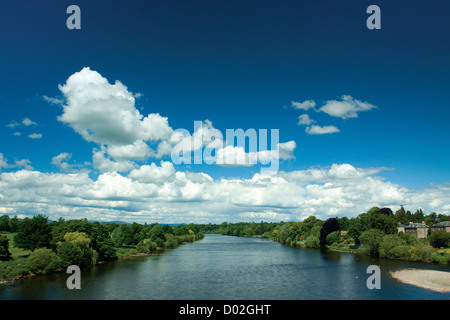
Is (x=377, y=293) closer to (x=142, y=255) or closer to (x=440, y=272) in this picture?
(x=440, y=272)

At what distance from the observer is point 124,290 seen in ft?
141

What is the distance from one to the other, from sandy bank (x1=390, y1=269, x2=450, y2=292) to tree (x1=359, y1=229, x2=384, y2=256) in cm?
2595

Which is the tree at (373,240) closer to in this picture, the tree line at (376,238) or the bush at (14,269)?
the tree line at (376,238)

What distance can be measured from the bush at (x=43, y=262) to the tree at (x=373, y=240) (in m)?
74.2

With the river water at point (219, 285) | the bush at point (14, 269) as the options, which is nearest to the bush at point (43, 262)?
the bush at point (14, 269)

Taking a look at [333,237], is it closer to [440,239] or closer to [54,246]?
[440,239]

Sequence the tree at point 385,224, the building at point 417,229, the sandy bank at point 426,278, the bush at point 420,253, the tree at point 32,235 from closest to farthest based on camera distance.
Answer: the sandy bank at point 426,278 → the tree at point 32,235 → the bush at point 420,253 → the tree at point 385,224 → the building at point 417,229

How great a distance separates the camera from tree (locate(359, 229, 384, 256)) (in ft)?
276

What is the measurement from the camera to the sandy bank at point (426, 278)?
45.8 metres

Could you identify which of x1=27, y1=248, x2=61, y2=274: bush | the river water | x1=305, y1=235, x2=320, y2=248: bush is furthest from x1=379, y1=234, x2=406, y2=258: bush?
x1=27, y1=248, x2=61, y2=274: bush

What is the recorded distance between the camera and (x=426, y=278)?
51.2 meters

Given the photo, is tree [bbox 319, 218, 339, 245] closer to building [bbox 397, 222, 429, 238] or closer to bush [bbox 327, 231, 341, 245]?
bush [bbox 327, 231, 341, 245]

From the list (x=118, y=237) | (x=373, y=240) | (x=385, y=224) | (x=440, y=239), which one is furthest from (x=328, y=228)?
(x=118, y=237)

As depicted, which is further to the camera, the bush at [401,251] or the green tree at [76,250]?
the bush at [401,251]
